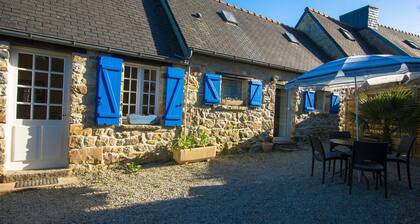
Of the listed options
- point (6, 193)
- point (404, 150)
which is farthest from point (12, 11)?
point (404, 150)

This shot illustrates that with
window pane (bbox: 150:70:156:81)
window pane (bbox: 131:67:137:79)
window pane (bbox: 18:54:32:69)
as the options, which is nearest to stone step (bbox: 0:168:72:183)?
window pane (bbox: 18:54:32:69)

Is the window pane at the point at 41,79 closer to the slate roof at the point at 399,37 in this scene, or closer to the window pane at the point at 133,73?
the window pane at the point at 133,73

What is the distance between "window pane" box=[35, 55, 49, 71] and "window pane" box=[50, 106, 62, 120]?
0.77 m

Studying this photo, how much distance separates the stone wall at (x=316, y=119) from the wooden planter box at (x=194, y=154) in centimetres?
396

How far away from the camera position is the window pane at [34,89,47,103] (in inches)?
208

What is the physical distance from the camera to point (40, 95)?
5336mm

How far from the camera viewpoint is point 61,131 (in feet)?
18.3

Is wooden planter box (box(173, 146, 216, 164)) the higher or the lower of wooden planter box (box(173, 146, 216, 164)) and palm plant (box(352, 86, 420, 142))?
the lower

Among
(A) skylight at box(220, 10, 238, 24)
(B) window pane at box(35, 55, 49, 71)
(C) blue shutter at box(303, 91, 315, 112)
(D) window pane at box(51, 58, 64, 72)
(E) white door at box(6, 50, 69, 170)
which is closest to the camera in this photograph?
(E) white door at box(6, 50, 69, 170)

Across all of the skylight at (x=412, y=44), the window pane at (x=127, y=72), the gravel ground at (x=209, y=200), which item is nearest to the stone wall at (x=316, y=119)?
the gravel ground at (x=209, y=200)

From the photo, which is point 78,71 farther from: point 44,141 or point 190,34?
point 190,34

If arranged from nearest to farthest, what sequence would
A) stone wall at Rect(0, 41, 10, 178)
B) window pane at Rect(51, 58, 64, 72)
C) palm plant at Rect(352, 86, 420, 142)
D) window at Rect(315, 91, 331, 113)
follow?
stone wall at Rect(0, 41, 10, 178), window pane at Rect(51, 58, 64, 72), palm plant at Rect(352, 86, 420, 142), window at Rect(315, 91, 331, 113)

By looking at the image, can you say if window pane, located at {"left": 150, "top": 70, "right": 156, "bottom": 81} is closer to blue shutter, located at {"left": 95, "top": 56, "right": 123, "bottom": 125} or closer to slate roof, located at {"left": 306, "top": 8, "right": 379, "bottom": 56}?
blue shutter, located at {"left": 95, "top": 56, "right": 123, "bottom": 125}

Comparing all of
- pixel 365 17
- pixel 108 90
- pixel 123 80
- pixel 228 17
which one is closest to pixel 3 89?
pixel 108 90
